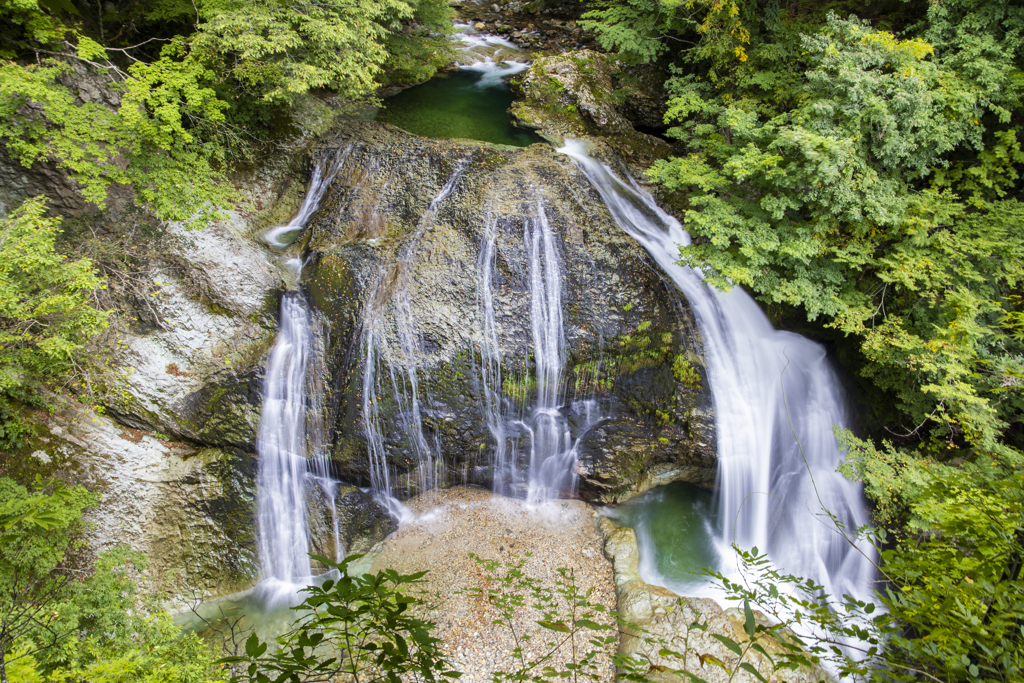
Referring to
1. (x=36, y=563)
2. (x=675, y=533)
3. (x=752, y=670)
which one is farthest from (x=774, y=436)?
(x=36, y=563)

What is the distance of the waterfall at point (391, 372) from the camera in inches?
276

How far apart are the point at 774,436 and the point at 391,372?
619 centimetres

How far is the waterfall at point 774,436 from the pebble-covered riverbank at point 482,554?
2427 millimetres

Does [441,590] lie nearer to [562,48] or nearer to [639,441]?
[639,441]

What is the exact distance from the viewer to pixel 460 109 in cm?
1047

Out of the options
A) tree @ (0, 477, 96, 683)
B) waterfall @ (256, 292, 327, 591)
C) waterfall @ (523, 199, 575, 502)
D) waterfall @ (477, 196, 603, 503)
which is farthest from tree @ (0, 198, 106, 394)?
waterfall @ (523, 199, 575, 502)

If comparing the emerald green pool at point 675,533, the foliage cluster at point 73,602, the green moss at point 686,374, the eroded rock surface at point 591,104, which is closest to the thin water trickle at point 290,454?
the foliage cluster at point 73,602

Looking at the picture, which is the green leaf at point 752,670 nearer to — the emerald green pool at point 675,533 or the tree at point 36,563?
the tree at point 36,563

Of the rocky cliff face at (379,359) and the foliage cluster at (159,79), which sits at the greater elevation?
the foliage cluster at (159,79)

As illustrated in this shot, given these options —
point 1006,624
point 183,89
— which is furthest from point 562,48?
point 1006,624

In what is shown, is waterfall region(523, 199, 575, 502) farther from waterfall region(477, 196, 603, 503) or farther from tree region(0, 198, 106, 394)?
tree region(0, 198, 106, 394)

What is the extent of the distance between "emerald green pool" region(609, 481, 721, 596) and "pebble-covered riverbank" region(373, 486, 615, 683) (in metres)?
0.70

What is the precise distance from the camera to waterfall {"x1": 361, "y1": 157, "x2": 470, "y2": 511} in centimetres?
702

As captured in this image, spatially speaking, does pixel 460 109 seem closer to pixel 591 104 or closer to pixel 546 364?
pixel 591 104
